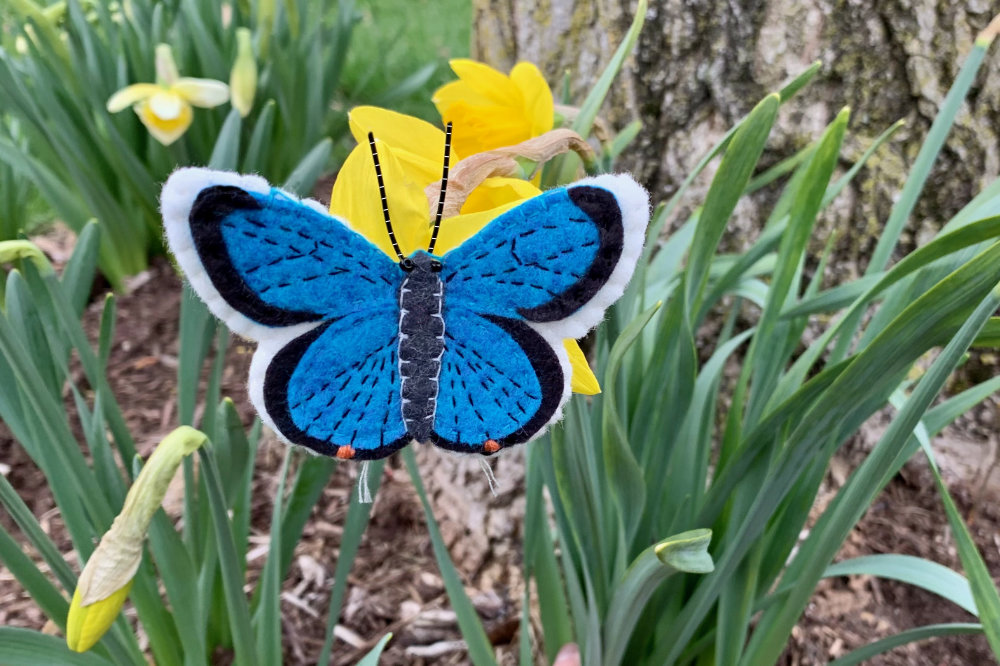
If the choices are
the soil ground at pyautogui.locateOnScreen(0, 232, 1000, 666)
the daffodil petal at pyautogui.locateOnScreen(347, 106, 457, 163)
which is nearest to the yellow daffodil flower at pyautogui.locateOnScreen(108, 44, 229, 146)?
the soil ground at pyautogui.locateOnScreen(0, 232, 1000, 666)

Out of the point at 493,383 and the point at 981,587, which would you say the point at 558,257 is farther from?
the point at 981,587

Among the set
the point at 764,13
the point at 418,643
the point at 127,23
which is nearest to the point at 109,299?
the point at 418,643

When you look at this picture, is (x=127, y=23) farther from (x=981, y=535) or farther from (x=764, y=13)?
(x=981, y=535)

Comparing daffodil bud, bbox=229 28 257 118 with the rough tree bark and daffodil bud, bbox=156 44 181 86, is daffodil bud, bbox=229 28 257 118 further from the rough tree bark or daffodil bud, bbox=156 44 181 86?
the rough tree bark

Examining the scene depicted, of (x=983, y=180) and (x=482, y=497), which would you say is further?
(x=482, y=497)

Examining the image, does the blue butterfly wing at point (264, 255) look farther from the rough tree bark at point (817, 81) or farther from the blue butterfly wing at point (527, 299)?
the rough tree bark at point (817, 81)

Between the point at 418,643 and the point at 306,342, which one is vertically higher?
the point at 306,342

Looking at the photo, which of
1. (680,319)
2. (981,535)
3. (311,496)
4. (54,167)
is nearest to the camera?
(680,319)

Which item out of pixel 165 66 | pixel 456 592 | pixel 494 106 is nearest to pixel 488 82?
pixel 494 106
